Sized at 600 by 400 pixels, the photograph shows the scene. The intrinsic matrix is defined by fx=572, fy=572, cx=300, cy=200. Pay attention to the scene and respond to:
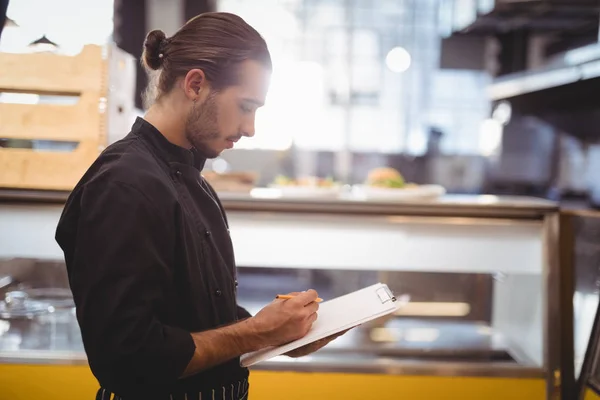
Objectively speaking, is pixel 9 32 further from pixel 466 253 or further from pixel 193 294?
pixel 466 253

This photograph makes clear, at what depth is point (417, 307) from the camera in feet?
8.36

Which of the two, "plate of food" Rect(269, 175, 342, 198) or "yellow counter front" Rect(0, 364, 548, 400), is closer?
"yellow counter front" Rect(0, 364, 548, 400)

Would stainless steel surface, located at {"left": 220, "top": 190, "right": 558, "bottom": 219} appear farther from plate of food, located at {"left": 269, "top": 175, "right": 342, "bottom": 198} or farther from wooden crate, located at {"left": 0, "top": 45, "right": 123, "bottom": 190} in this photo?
wooden crate, located at {"left": 0, "top": 45, "right": 123, "bottom": 190}

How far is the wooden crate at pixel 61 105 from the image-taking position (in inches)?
82.7

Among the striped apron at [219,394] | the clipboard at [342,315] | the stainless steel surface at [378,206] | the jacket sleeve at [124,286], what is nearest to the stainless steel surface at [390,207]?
the stainless steel surface at [378,206]

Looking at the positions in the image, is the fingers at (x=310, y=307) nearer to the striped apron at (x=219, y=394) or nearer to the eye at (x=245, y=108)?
the striped apron at (x=219, y=394)

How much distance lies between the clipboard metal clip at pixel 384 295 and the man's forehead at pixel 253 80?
21.2 inches

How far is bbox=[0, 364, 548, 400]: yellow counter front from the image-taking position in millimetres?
2109

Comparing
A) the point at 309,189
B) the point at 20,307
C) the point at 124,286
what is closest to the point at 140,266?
the point at 124,286

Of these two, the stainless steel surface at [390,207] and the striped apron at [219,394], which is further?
the stainless steel surface at [390,207]

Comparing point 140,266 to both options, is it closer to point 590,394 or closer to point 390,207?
point 390,207

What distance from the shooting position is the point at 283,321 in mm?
1204

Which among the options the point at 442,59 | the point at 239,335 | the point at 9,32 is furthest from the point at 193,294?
the point at 442,59

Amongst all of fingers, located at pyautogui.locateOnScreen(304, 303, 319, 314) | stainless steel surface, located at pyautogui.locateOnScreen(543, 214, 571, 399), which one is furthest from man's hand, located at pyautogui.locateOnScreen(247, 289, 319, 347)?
stainless steel surface, located at pyautogui.locateOnScreen(543, 214, 571, 399)
